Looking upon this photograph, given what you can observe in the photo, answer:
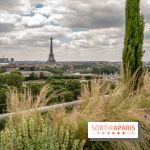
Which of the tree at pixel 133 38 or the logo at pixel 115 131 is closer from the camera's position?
the logo at pixel 115 131

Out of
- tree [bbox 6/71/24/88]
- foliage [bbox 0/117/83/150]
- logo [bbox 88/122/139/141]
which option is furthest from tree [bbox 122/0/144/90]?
logo [bbox 88/122/139/141]

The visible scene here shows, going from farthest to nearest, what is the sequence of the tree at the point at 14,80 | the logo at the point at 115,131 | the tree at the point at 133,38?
the tree at the point at 14,80, the tree at the point at 133,38, the logo at the point at 115,131

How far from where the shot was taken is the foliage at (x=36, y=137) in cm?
416

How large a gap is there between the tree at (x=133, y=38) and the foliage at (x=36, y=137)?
5.27m

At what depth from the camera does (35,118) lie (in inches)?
186

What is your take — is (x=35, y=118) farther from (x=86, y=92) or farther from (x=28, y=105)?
(x=86, y=92)

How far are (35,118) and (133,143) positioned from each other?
4.12 feet

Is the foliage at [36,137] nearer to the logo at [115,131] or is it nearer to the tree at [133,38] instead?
the logo at [115,131]

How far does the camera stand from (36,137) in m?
4.32

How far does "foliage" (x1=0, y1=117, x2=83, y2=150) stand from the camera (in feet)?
13.6

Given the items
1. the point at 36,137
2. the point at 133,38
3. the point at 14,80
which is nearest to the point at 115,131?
the point at 36,137

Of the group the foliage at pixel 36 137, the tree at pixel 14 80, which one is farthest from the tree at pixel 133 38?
the foliage at pixel 36 137

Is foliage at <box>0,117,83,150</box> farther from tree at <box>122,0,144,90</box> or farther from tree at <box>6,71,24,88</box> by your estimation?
tree at <box>122,0,144,90</box>

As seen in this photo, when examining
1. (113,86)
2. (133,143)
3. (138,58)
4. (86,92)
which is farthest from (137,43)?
(133,143)
